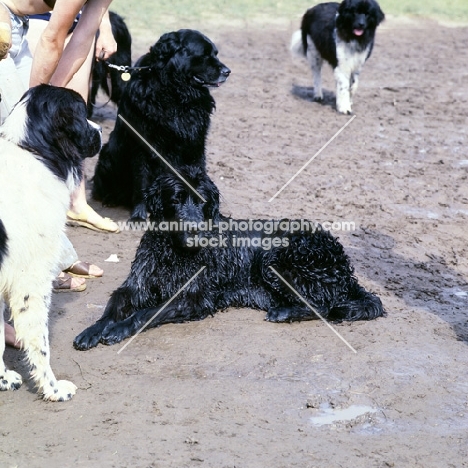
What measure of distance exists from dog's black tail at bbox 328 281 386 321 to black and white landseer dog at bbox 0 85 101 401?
5.63 ft

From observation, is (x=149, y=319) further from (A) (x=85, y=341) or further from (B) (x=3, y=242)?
(B) (x=3, y=242)

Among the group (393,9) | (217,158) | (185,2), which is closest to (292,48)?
(217,158)

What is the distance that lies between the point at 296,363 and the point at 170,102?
8.64 ft

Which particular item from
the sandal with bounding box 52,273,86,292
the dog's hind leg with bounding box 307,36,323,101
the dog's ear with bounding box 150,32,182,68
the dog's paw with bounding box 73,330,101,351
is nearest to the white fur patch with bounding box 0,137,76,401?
the dog's paw with bounding box 73,330,101,351

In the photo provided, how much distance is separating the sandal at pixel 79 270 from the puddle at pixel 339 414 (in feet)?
7.11

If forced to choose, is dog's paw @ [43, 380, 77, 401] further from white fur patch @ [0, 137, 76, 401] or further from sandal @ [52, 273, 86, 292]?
sandal @ [52, 273, 86, 292]

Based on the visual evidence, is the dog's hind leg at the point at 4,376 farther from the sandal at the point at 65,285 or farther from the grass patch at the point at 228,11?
the grass patch at the point at 228,11

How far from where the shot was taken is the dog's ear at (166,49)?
5781 mm

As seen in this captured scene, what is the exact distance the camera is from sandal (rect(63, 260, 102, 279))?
16.8 ft

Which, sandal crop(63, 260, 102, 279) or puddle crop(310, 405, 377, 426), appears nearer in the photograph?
puddle crop(310, 405, 377, 426)

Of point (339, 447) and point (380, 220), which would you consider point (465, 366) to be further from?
point (380, 220)

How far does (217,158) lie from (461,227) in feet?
8.65

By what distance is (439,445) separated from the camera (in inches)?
131

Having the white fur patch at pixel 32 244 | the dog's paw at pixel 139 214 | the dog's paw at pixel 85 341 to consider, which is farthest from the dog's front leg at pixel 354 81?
the white fur patch at pixel 32 244
